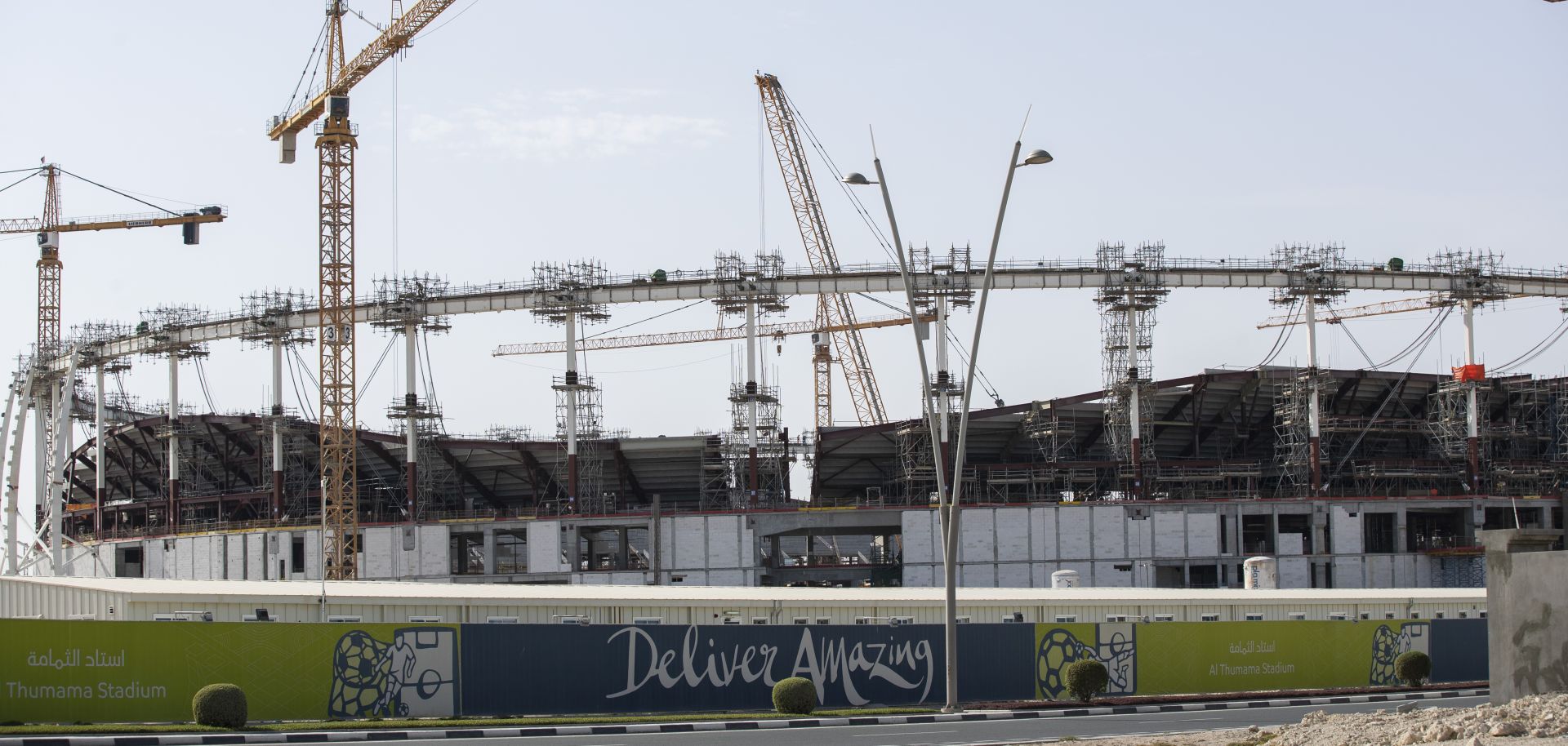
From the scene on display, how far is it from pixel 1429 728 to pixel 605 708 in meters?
22.4

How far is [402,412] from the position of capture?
99.8 metres

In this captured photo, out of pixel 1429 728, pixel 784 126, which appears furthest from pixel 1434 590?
pixel 784 126

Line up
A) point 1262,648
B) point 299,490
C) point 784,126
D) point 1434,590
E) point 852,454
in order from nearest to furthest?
point 1262,648, point 1434,590, point 852,454, point 299,490, point 784,126

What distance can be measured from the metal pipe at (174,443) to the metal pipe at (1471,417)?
86111 millimetres

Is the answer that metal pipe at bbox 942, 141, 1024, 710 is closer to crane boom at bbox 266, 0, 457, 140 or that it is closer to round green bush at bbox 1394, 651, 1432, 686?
round green bush at bbox 1394, 651, 1432, 686

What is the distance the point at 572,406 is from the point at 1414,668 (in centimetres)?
5953

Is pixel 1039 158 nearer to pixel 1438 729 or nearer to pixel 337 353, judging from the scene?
pixel 1438 729

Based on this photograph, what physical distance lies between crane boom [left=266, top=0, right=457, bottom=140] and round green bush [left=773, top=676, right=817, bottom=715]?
212 feet

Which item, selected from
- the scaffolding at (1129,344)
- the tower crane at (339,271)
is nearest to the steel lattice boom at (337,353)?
the tower crane at (339,271)

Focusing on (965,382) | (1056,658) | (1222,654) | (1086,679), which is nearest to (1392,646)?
(1222,654)

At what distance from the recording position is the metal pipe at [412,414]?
98.7 m

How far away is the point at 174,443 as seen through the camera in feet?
360

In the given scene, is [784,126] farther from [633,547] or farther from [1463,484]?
[1463,484]

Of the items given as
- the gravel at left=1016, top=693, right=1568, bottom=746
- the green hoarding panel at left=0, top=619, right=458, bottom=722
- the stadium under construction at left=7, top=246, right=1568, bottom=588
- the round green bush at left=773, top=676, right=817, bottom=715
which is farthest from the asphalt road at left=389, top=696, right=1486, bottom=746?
the stadium under construction at left=7, top=246, right=1568, bottom=588
